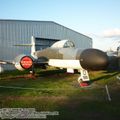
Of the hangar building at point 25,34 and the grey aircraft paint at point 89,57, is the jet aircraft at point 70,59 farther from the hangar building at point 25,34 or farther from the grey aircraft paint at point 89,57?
the hangar building at point 25,34

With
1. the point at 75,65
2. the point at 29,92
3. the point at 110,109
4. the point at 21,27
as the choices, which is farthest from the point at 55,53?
the point at 21,27

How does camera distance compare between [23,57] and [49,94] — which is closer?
[49,94]

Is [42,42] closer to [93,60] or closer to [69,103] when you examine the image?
[93,60]

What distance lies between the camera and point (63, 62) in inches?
582

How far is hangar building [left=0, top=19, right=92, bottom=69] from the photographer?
2545 centimetres

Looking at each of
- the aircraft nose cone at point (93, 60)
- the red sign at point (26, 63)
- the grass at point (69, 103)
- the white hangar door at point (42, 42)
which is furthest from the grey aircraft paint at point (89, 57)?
the white hangar door at point (42, 42)

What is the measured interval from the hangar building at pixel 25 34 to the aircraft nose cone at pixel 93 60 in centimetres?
1187

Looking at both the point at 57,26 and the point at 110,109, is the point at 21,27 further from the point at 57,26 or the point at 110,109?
the point at 110,109

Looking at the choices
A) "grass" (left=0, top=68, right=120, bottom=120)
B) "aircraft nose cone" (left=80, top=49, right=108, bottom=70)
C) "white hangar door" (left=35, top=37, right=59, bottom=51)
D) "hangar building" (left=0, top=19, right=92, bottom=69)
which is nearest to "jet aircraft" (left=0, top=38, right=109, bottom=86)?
"aircraft nose cone" (left=80, top=49, right=108, bottom=70)

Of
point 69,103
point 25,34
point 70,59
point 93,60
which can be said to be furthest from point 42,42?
point 69,103

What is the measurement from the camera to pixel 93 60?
1234 centimetres

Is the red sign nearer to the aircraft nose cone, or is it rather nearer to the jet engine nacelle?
the jet engine nacelle

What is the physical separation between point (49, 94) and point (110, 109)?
3.33m

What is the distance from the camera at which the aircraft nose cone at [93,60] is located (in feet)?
40.5
